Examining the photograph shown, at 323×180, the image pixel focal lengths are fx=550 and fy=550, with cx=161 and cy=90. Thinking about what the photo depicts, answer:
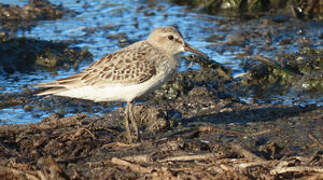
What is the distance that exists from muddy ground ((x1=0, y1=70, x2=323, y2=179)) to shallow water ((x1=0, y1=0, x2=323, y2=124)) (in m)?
1.34

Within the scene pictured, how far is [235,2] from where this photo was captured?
12.5 m

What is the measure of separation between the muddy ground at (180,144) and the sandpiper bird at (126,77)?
386mm

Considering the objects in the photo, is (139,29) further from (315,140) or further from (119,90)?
(315,140)

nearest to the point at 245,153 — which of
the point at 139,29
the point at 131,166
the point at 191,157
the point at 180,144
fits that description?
the point at 191,157

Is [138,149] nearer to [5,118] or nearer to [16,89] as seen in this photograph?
[5,118]

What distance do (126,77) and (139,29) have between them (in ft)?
17.5

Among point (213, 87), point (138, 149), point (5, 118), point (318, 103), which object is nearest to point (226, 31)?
point (213, 87)

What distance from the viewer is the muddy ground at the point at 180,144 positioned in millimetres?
5215

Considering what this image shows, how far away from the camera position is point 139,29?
11734 millimetres

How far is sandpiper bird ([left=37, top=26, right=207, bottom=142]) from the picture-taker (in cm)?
649

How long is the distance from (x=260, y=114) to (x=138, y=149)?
2322 mm

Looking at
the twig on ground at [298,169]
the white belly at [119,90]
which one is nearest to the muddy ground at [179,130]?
the twig on ground at [298,169]

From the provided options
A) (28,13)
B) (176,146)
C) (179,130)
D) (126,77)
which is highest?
(126,77)

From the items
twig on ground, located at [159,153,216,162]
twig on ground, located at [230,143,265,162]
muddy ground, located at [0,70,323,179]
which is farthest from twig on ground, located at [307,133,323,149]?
twig on ground, located at [159,153,216,162]
